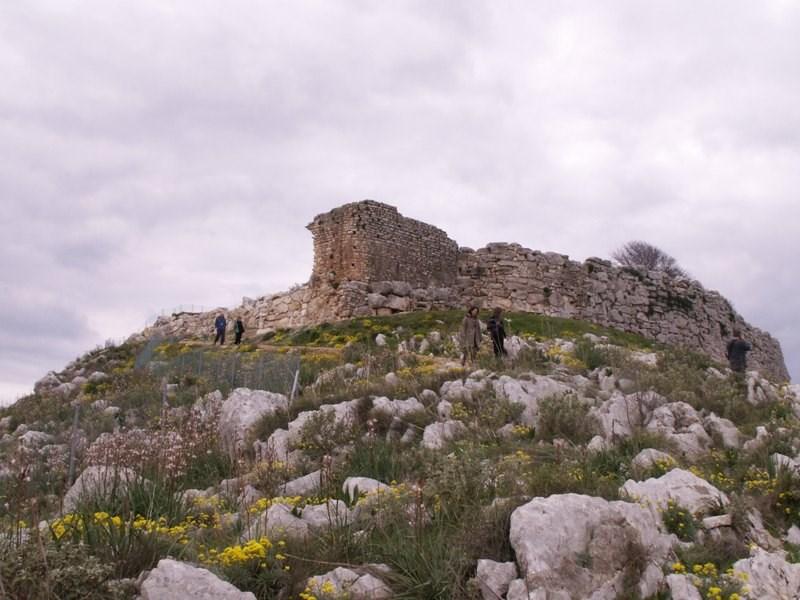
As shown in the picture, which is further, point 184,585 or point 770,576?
point 770,576

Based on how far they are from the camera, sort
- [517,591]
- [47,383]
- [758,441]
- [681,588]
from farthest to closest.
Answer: [47,383], [758,441], [681,588], [517,591]

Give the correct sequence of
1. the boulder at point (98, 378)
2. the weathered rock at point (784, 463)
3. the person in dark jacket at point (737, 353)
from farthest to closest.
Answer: the boulder at point (98, 378) < the person in dark jacket at point (737, 353) < the weathered rock at point (784, 463)

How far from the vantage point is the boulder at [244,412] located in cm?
1073

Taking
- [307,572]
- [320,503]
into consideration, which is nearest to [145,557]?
[307,572]

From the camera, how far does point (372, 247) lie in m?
25.7

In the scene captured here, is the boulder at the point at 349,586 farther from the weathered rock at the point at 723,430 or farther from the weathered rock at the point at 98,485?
the weathered rock at the point at 723,430

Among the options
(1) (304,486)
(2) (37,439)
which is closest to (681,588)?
(1) (304,486)

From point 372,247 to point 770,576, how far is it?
20657 mm

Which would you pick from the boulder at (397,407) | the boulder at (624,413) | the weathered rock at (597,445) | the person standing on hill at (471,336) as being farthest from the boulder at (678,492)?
the person standing on hill at (471,336)

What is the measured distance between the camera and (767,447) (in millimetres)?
9445

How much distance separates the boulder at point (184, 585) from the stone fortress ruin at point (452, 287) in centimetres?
1993

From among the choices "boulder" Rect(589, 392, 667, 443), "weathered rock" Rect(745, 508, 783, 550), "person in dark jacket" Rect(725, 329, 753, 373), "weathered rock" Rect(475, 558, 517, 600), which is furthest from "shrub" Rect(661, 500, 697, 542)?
"person in dark jacket" Rect(725, 329, 753, 373)

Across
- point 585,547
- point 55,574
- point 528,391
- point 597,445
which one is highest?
point 528,391

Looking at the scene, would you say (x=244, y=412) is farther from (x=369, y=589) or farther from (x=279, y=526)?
(x=369, y=589)
